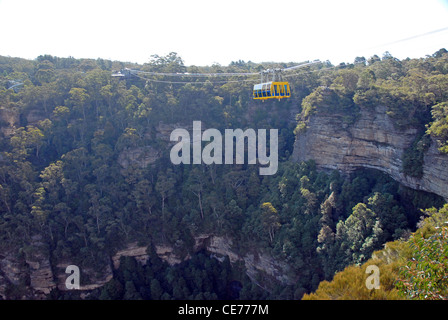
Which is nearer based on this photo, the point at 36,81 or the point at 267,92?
the point at 267,92

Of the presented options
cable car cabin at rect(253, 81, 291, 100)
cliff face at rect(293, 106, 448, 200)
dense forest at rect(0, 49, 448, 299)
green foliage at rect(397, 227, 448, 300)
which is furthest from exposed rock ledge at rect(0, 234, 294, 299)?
green foliage at rect(397, 227, 448, 300)

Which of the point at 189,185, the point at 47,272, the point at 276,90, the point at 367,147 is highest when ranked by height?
the point at 276,90

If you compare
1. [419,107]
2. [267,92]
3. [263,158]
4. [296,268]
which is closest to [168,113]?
[263,158]

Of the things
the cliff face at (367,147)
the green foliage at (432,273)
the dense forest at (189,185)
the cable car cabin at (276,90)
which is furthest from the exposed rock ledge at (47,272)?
the green foliage at (432,273)

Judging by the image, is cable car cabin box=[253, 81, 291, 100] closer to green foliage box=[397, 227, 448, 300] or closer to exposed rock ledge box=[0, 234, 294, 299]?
exposed rock ledge box=[0, 234, 294, 299]

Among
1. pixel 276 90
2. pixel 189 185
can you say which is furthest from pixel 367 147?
pixel 189 185

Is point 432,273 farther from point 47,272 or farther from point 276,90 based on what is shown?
point 47,272
